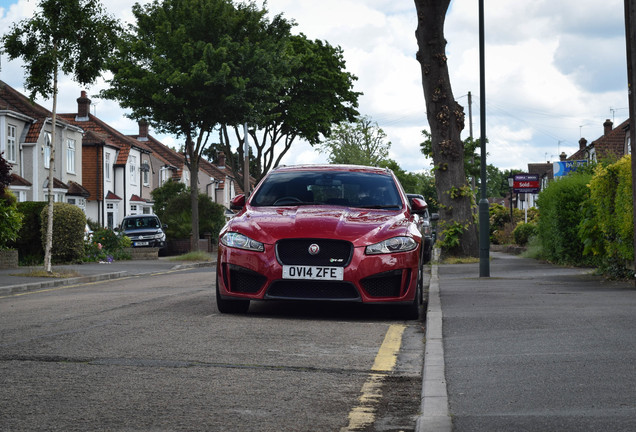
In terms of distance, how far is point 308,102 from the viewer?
43.5 metres

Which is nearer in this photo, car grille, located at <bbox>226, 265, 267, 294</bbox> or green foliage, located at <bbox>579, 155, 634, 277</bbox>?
car grille, located at <bbox>226, 265, 267, 294</bbox>

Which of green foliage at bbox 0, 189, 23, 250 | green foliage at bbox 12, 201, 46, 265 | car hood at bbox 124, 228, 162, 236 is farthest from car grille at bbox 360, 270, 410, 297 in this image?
car hood at bbox 124, 228, 162, 236

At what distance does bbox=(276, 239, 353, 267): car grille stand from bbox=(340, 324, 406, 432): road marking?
0.89m

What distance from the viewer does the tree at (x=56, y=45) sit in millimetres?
18938

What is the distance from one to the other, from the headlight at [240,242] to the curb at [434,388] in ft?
6.30

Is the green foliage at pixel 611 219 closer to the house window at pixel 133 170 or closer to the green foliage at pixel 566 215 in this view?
the green foliage at pixel 566 215

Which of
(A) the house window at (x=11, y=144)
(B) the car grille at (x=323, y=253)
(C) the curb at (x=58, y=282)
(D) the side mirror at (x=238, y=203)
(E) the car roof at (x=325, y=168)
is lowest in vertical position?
(C) the curb at (x=58, y=282)

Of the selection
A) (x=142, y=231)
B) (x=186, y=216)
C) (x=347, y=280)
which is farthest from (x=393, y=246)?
(x=186, y=216)

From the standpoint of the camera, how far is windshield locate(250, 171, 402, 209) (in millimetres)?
10258

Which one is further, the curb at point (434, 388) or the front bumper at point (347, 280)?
the front bumper at point (347, 280)

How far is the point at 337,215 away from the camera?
9.37 m

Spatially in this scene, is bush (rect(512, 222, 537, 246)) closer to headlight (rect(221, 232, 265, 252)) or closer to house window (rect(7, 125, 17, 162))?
house window (rect(7, 125, 17, 162))

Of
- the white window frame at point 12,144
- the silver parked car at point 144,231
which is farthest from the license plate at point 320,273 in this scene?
the white window frame at point 12,144

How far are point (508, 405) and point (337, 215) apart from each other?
4.84 metres
